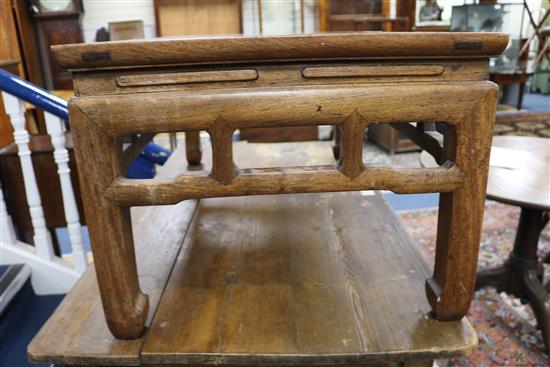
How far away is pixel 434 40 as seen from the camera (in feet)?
1.78

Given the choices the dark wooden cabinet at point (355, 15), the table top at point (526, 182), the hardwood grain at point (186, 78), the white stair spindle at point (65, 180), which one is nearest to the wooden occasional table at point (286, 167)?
the hardwood grain at point (186, 78)

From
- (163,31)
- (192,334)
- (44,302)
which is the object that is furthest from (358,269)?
(163,31)

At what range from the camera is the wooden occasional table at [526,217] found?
1408 millimetres

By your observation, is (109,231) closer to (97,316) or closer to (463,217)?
(97,316)

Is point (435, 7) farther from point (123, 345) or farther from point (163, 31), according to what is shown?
point (123, 345)

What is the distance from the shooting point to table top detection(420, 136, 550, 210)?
137 cm

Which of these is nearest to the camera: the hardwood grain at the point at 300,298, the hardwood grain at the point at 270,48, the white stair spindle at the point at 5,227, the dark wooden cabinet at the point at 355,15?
the hardwood grain at the point at 270,48

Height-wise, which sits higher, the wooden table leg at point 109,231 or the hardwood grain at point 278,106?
the hardwood grain at point 278,106

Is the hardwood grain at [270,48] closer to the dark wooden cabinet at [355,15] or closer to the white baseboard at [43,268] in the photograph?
the white baseboard at [43,268]

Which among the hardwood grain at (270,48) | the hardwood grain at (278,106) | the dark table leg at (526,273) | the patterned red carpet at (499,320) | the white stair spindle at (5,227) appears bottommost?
the patterned red carpet at (499,320)

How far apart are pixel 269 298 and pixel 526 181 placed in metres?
1.13

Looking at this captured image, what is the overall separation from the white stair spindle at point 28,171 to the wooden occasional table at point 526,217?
1.42 meters

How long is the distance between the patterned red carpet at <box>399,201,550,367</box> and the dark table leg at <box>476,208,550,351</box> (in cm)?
6

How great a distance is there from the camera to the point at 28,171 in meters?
1.55
